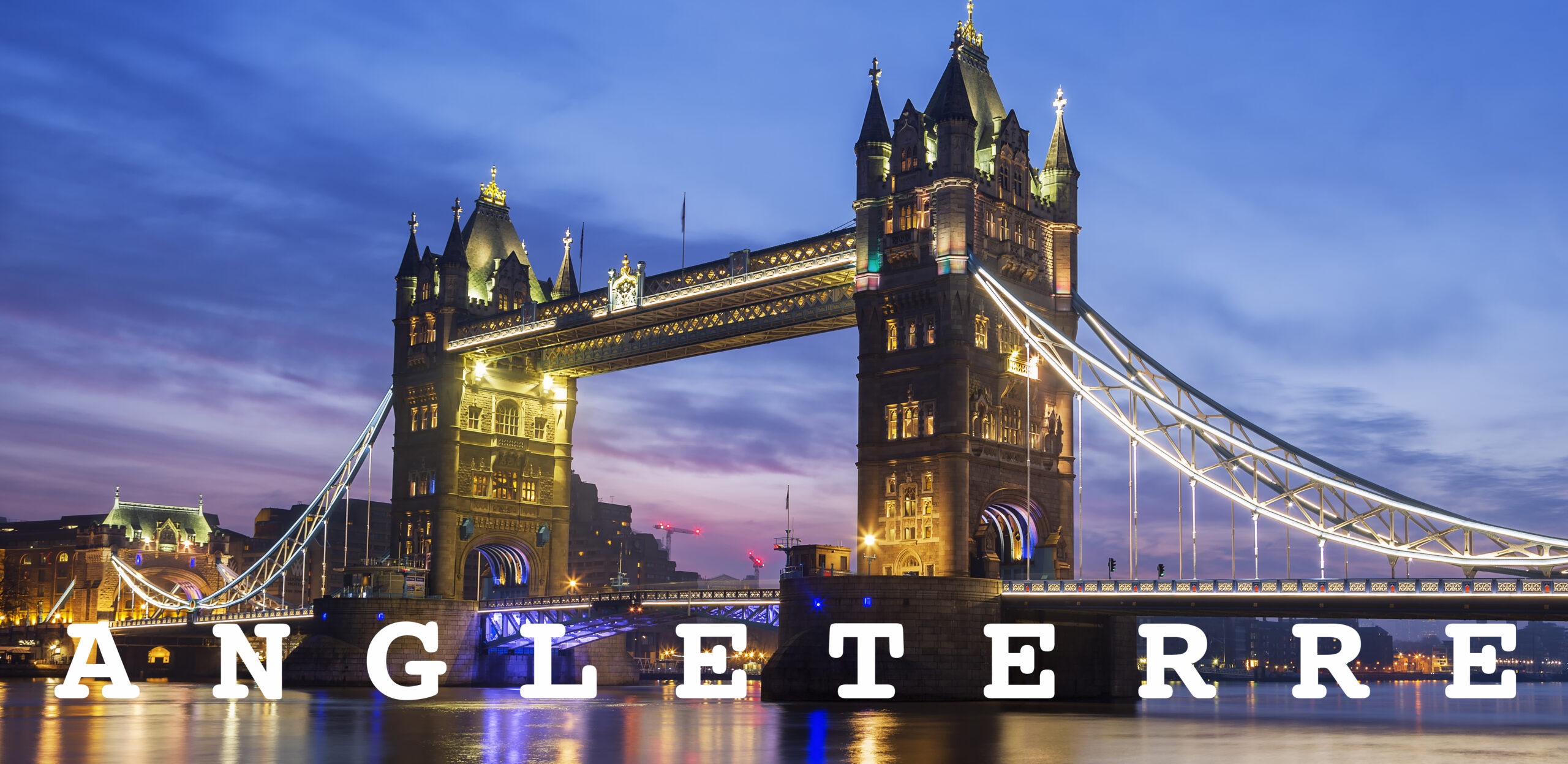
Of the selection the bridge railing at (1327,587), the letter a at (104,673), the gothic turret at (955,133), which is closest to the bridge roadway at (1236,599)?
the bridge railing at (1327,587)

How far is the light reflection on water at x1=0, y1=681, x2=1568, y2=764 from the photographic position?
46125mm

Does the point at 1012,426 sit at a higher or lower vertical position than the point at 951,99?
lower

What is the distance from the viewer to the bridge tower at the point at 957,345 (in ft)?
263

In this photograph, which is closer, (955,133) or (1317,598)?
(1317,598)

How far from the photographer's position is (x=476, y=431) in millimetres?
111500

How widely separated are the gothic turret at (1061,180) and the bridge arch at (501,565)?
45.9 m

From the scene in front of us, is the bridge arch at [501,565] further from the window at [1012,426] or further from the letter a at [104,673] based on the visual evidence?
the window at [1012,426]

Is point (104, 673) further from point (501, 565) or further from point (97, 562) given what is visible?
point (97, 562)

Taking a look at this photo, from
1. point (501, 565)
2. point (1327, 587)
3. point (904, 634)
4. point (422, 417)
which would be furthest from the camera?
point (501, 565)

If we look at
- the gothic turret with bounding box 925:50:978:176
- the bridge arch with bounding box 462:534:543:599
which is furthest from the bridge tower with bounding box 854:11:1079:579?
the bridge arch with bounding box 462:534:543:599

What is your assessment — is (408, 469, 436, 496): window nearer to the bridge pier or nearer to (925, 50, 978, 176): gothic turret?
the bridge pier

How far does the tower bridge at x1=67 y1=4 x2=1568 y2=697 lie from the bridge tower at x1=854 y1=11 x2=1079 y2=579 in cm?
12

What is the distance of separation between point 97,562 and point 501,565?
255ft

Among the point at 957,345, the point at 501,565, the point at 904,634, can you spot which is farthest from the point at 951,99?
the point at 501,565
